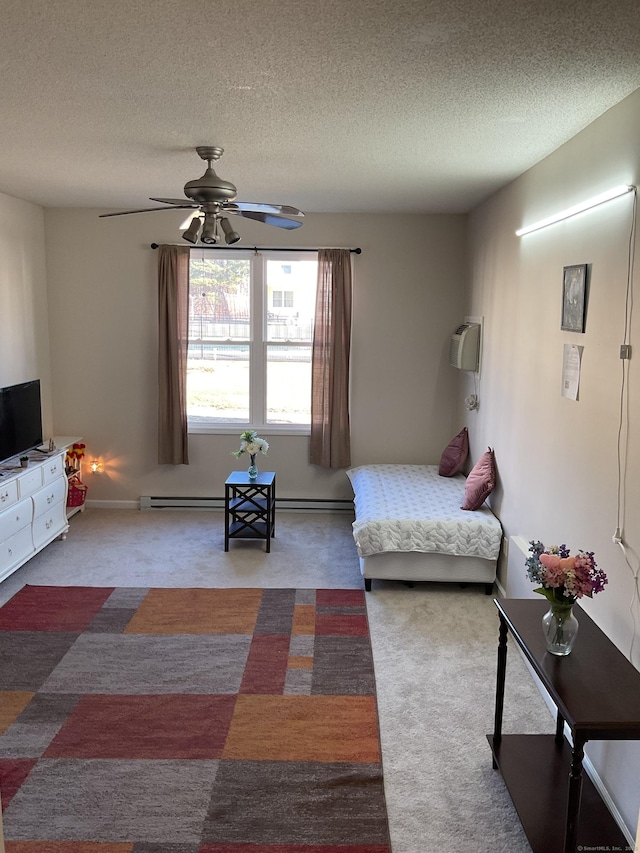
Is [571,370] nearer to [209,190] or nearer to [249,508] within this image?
[209,190]

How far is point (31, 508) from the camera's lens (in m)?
4.69

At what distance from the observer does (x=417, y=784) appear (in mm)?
2678

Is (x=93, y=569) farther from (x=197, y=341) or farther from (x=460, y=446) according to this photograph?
(x=460, y=446)

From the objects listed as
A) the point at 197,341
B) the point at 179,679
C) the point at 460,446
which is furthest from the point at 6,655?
the point at 460,446

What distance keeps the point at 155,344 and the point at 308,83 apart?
3.83 meters

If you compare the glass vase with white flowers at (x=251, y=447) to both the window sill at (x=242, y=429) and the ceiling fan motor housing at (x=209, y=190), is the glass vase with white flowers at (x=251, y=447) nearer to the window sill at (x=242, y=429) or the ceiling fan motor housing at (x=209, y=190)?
the window sill at (x=242, y=429)

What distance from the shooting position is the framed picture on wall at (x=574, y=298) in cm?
305

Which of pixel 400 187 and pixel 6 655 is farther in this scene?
pixel 400 187

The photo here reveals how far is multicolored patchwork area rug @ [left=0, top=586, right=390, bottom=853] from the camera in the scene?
→ 8.00 ft

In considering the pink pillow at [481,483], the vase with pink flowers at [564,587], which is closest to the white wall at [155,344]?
the pink pillow at [481,483]

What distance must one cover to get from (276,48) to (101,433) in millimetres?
4543

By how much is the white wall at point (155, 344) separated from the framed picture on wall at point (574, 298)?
2646 millimetres

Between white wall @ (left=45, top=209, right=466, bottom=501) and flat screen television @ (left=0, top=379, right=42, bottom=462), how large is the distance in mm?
908

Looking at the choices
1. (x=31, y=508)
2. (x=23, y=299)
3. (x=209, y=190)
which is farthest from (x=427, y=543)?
(x=23, y=299)
